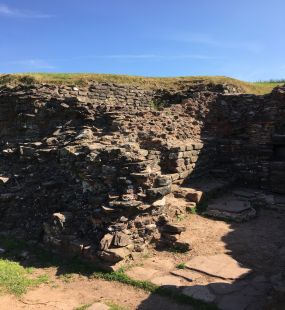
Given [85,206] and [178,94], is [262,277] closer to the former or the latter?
[85,206]

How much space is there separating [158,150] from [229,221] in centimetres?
270

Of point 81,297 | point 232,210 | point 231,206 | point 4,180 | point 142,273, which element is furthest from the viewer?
point 4,180

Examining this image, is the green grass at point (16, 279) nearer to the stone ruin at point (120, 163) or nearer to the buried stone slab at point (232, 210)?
the stone ruin at point (120, 163)

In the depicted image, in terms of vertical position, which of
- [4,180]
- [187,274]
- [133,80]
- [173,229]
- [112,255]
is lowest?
[187,274]

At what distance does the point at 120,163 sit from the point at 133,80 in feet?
39.4

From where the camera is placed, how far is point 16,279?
733 cm

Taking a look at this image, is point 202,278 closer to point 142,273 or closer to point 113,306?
point 142,273

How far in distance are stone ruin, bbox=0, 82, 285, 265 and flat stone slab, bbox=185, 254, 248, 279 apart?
1.97 ft

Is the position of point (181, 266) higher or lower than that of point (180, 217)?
lower

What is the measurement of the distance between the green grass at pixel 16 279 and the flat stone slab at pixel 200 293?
107 inches

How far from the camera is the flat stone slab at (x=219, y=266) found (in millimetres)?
7191

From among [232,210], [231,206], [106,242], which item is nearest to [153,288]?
[106,242]

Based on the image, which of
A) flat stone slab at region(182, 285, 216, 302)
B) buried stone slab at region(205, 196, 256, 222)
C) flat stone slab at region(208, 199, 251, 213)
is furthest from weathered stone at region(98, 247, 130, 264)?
flat stone slab at region(208, 199, 251, 213)

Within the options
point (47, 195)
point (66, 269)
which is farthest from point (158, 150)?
point (66, 269)
